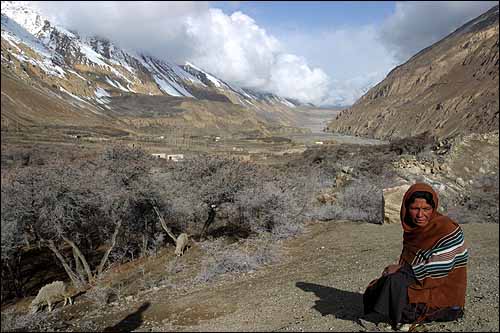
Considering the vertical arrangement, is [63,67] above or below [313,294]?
above

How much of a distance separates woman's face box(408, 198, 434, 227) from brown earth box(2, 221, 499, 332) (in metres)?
1.15

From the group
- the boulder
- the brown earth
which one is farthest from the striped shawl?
the boulder

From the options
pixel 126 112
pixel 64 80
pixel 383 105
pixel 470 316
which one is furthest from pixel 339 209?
pixel 383 105

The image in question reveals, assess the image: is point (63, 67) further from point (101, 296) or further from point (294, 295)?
point (294, 295)

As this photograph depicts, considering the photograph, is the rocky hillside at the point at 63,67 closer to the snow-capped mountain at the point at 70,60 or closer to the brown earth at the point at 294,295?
the snow-capped mountain at the point at 70,60

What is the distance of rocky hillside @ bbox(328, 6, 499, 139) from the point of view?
80562mm

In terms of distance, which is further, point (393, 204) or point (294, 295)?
point (393, 204)

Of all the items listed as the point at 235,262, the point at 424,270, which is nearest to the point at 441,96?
the point at 235,262

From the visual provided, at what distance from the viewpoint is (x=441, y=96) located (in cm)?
10181

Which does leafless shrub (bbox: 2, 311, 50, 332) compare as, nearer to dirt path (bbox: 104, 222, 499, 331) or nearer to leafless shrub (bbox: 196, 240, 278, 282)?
dirt path (bbox: 104, 222, 499, 331)

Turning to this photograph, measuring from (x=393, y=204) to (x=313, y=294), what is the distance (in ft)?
29.4

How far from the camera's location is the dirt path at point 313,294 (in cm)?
530

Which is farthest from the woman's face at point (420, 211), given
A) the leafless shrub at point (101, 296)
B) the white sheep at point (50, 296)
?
the white sheep at point (50, 296)

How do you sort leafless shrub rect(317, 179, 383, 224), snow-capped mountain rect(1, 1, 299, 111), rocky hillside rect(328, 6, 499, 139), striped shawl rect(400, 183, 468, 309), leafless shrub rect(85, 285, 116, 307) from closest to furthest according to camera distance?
striped shawl rect(400, 183, 468, 309) → leafless shrub rect(85, 285, 116, 307) → leafless shrub rect(317, 179, 383, 224) → snow-capped mountain rect(1, 1, 299, 111) → rocky hillside rect(328, 6, 499, 139)
